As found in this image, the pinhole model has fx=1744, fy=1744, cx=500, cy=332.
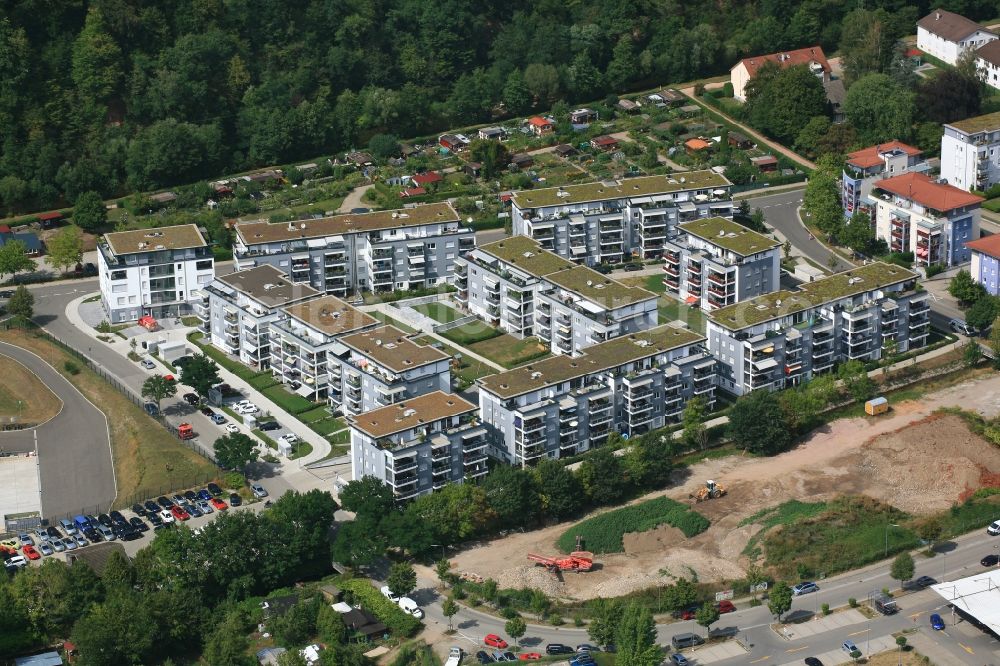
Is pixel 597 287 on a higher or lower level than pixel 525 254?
lower

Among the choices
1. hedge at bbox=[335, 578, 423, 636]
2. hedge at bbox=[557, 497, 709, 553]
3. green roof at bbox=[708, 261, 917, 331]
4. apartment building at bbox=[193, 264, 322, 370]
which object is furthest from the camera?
apartment building at bbox=[193, 264, 322, 370]

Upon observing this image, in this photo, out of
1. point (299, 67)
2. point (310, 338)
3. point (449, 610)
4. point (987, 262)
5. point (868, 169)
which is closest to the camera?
point (449, 610)

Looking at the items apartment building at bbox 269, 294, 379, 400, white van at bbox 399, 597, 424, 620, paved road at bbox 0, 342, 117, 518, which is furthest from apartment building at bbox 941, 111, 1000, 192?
paved road at bbox 0, 342, 117, 518

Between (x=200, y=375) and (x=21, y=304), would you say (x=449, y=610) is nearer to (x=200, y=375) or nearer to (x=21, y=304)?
(x=200, y=375)

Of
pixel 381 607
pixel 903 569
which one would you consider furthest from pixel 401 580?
pixel 903 569

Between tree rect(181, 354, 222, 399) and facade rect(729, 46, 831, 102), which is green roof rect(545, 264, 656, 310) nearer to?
tree rect(181, 354, 222, 399)

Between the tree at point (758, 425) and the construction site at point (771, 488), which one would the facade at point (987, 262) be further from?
the tree at point (758, 425)
